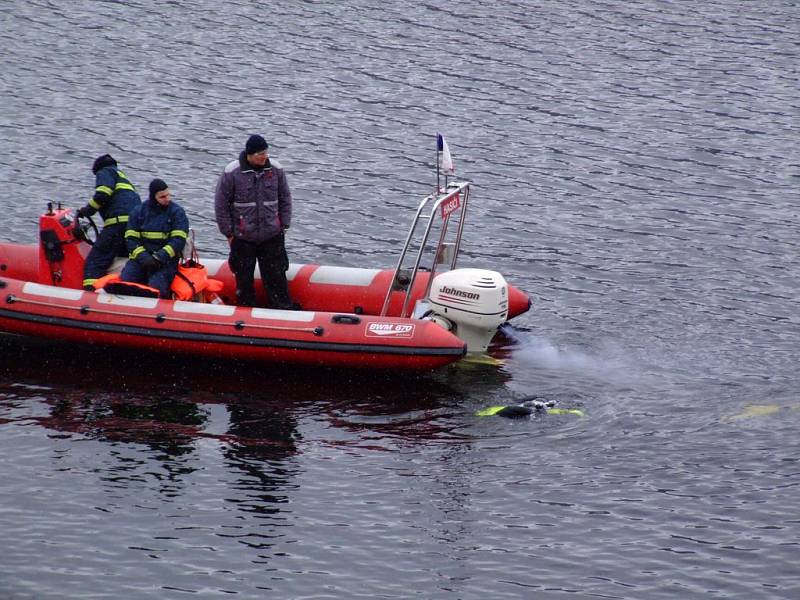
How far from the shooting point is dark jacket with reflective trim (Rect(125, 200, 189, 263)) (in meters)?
11.4

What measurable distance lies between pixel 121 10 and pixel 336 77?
4.67 meters

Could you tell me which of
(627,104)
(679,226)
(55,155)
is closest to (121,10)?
(55,155)

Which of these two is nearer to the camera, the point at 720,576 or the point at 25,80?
the point at 720,576

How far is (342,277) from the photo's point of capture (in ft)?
39.8

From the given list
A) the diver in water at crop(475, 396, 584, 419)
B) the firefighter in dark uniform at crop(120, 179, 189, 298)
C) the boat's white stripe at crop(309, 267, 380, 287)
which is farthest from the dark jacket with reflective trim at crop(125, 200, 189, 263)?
the diver in water at crop(475, 396, 584, 419)

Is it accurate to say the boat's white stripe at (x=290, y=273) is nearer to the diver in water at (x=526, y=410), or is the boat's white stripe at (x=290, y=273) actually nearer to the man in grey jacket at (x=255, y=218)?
the man in grey jacket at (x=255, y=218)

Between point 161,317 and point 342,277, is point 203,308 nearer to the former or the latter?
point 161,317

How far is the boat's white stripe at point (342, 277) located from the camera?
12.1m

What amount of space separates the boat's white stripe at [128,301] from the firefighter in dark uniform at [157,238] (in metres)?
0.21

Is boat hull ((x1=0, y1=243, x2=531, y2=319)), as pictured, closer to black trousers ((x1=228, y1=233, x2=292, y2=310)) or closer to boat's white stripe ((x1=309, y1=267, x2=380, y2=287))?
boat's white stripe ((x1=309, y1=267, x2=380, y2=287))

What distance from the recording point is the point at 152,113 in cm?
1894

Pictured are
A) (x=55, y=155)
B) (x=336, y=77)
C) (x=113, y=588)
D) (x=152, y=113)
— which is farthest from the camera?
(x=336, y=77)

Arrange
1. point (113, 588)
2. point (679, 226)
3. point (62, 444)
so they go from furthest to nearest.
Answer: point (679, 226)
point (62, 444)
point (113, 588)

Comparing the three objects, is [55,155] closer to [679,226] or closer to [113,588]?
[679,226]
